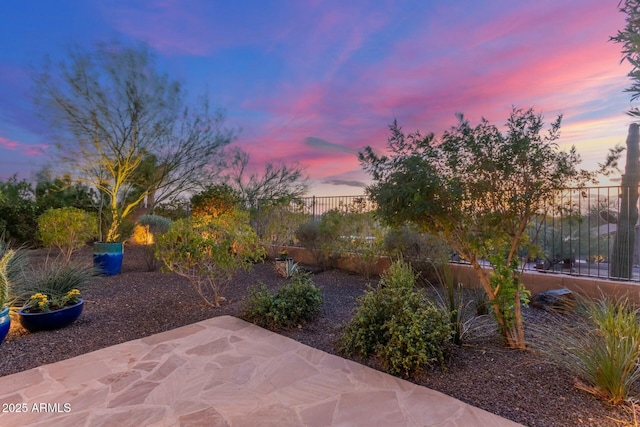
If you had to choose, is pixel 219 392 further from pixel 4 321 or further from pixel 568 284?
pixel 568 284

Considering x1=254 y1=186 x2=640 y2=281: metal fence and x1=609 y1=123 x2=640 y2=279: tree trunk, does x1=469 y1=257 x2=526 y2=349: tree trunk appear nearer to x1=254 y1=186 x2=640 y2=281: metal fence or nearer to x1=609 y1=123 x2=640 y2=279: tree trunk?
x1=254 y1=186 x2=640 y2=281: metal fence

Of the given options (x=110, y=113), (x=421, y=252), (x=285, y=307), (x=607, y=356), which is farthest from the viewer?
(x=110, y=113)

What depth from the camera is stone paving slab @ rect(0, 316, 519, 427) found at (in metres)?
2.15

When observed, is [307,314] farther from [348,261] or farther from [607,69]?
[607,69]

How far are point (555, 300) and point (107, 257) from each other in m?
8.51

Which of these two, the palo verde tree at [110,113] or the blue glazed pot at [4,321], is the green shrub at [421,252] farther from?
the palo verde tree at [110,113]

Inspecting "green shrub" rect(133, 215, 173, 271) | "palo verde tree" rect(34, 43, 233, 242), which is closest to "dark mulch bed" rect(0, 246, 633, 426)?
"palo verde tree" rect(34, 43, 233, 242)

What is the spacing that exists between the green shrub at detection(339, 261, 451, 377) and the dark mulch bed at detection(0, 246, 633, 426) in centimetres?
16

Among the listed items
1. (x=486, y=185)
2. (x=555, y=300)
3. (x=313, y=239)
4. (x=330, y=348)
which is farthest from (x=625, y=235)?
(x=313, y=239)

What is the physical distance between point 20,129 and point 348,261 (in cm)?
932

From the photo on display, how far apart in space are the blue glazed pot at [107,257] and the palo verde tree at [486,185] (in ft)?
21.5

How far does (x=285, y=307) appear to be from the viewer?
411 centimetres

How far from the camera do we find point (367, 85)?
6.88m

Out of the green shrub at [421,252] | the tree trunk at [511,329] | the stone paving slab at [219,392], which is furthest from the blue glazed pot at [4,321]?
the green shrub at [421,252]
